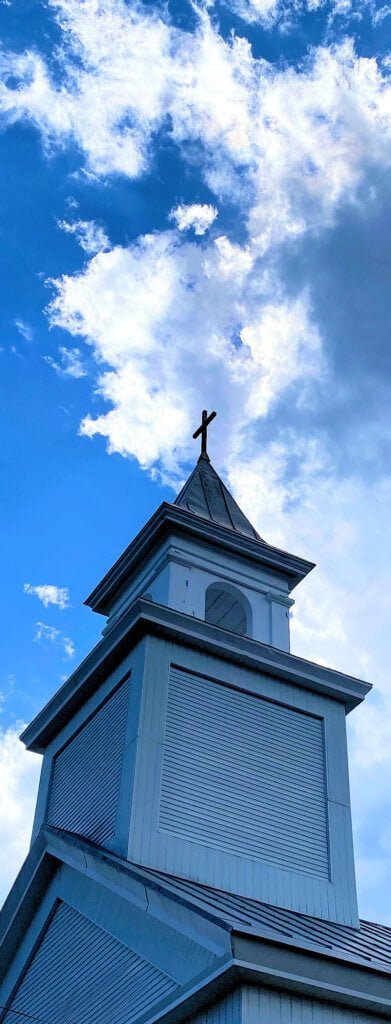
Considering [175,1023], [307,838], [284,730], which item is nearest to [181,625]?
[284,730]

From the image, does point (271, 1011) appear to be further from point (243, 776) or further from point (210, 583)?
point (210, 583)

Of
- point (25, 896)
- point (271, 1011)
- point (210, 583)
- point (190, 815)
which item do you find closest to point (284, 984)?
point (271, 1011)

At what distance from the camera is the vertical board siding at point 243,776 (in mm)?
15742

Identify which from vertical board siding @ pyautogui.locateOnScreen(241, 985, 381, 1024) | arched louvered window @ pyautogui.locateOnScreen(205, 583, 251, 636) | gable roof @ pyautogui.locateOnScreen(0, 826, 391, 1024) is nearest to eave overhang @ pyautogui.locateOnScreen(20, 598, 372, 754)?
arched louvered window @ pyautogui.locateOnScreen(205, 583, 251, 636)

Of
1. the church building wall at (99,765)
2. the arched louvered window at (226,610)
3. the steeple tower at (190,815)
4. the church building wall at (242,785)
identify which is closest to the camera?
the steeple tower at (190,815)

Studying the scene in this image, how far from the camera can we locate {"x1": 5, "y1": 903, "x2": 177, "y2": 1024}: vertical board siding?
12852 millimetres

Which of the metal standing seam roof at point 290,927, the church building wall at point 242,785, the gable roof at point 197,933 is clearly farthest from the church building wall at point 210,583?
the metal standing seam roof at point 290,927

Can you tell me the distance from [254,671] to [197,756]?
81.0 inches

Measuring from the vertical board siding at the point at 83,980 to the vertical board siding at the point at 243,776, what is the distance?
185 centimetres

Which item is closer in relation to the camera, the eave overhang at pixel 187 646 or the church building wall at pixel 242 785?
the church building wall at pixel 242 785

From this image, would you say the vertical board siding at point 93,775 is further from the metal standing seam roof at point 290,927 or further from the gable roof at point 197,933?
the metal standing seam roof at point 290,927

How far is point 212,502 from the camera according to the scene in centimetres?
2223

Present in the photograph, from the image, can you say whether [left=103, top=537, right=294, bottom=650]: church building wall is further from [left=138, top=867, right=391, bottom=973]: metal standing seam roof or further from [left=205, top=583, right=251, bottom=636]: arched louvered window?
[left=138, top=867, right=391, bottom=973]: metal standing seam roof

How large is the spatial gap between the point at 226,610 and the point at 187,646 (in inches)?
154
